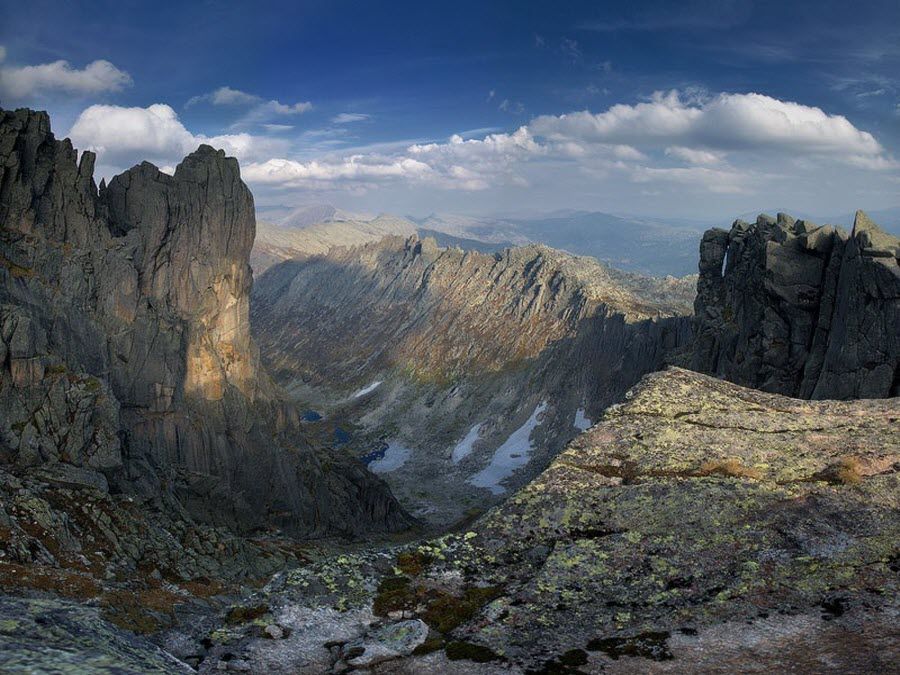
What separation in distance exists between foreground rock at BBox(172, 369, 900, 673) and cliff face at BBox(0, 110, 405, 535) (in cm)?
4956

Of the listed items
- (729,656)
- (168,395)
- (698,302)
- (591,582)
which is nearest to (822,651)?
(729,656)

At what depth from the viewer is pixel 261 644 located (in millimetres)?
15367

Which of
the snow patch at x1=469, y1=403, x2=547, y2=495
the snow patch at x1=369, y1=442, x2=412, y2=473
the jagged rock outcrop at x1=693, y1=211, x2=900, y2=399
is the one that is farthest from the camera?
the snow patch at x1=369, y1=442, x2=412, y2=473

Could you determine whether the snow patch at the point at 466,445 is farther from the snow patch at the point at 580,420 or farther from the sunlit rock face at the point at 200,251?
the sunlit rock face at the point at 200,251

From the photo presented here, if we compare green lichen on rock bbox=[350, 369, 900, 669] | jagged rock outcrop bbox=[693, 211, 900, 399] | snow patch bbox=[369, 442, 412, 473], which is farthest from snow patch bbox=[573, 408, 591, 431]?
green lichen on rock bbox=[350, 369, 900, 669]

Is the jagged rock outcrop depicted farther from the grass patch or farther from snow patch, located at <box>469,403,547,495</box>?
snow patch, located at <box>469,403,547,495</box>

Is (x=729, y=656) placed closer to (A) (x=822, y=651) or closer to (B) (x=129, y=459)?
(A) (x=822, y=651)

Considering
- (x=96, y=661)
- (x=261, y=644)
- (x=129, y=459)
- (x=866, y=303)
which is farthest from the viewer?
(x=129, y=459)

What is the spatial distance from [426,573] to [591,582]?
4573mm

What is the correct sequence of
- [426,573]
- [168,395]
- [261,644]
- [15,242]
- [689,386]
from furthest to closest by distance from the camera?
[168,395] → [15,242] → [689,386] → [426,573] → [261,644]

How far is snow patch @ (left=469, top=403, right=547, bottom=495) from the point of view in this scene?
15088 centimetres

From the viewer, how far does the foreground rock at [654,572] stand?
13.9 metres

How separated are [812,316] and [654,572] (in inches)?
2302

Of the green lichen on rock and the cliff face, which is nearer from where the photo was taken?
the green lichen on rock
